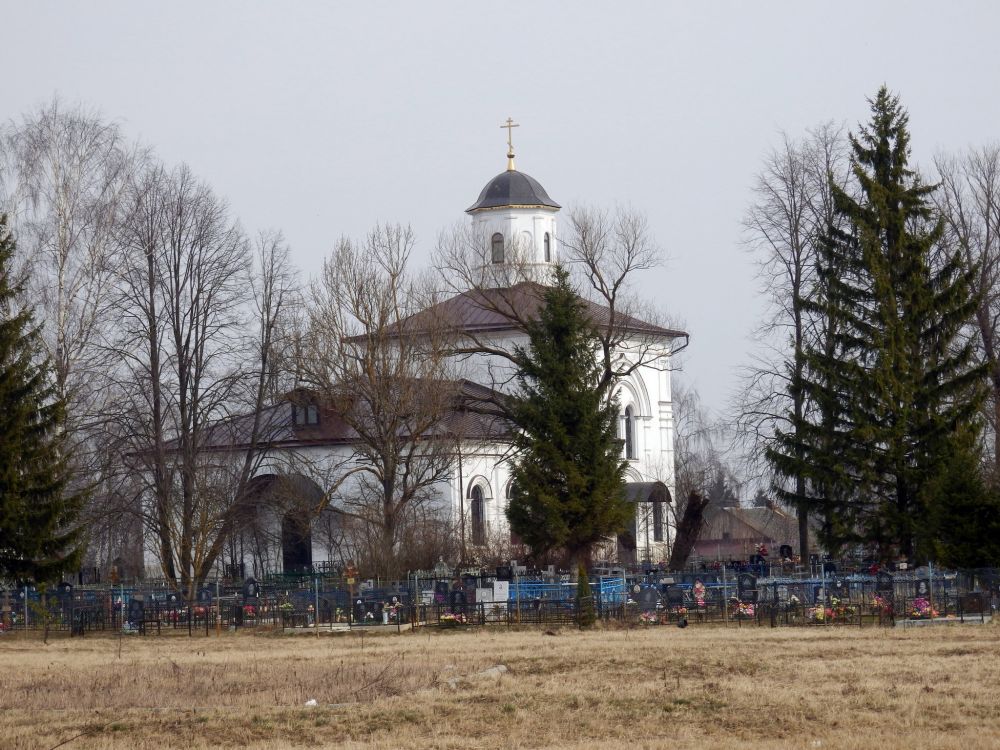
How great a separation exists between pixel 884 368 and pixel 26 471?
18.5 metres

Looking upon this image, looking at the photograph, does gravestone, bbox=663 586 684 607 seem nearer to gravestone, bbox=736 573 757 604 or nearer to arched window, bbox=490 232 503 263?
gravestone, bbox=736 573 757 604

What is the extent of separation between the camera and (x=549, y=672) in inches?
818

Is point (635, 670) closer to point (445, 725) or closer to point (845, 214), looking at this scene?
point (445, 725)

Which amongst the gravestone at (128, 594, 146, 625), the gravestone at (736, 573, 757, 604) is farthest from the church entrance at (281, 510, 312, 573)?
the gravestone at (736, 573, 757, 604)

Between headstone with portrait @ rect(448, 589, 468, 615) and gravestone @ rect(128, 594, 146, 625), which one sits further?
gravestone @ rect(128, 594, 146, 625)

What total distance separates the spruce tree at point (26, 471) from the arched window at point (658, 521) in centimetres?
2985

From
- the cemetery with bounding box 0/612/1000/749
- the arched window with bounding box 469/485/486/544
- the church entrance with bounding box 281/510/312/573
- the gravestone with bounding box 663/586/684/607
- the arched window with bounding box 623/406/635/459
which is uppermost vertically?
the arched window with bounding box 623/406/635/459

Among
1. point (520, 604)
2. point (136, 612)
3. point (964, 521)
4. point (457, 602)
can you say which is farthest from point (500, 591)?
point (964, 521)

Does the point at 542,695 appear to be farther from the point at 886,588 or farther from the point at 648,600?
the point at 648,600

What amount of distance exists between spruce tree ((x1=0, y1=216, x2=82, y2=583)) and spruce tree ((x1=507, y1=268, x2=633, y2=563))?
11.7 metres

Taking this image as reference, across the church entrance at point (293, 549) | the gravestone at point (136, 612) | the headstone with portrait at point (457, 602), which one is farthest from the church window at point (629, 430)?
the gravestone at point (136, 612)

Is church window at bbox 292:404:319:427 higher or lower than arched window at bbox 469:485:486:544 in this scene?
higher

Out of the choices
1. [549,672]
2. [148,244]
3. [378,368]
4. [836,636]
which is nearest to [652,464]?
[378,368]

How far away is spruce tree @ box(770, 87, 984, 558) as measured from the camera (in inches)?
1383
